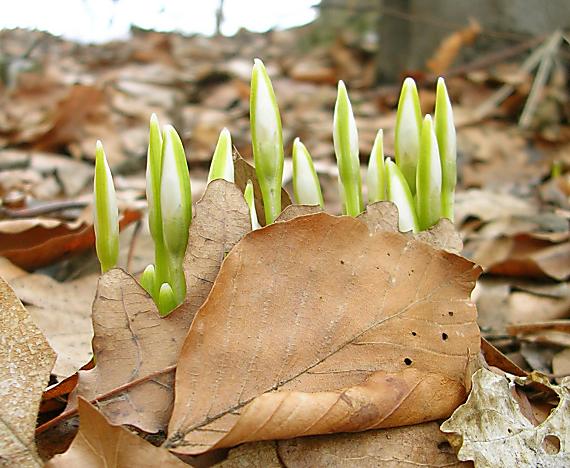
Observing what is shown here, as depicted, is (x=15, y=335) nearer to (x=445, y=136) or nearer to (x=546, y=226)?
(x=445, y=136)

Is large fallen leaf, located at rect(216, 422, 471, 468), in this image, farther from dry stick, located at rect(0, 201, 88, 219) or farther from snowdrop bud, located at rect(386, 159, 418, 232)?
dry stick, located at rect(0, 201, 88, 219)

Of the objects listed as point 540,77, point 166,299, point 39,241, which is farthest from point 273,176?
point 540,77

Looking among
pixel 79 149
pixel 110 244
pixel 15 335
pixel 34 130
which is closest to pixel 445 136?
pixel 110 244

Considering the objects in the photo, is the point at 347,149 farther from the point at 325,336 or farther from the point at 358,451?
the point at 358,451

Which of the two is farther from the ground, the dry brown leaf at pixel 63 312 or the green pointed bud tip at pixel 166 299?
the green pointed bud tip at pixel 166 299

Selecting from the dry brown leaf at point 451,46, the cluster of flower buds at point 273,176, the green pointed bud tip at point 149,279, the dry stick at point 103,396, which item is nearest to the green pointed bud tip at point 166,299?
the cluster of flower buds at point 273,176

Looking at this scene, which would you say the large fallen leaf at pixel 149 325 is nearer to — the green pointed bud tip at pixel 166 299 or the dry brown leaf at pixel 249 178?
the green pointed bud tip at pixel 166 299
